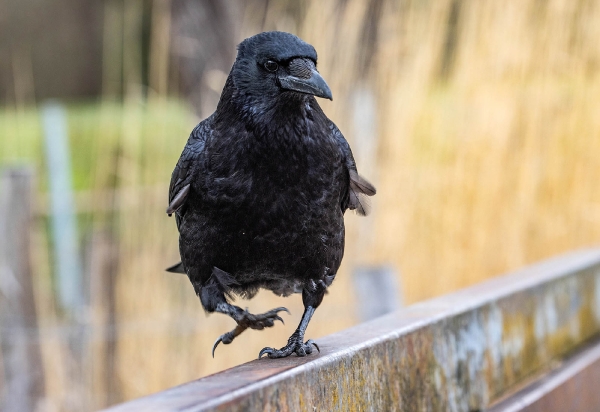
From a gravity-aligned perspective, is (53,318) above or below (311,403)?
below

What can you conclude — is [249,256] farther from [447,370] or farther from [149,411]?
[149,411]

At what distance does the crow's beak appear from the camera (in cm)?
180

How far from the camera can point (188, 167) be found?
2.03 m

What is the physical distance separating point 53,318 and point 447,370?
2327 mm

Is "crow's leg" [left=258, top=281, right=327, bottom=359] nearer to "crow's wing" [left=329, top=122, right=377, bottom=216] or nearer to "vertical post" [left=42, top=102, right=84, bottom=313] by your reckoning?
"crow's wing" [left=329, top=122, right=377, bottom=216]

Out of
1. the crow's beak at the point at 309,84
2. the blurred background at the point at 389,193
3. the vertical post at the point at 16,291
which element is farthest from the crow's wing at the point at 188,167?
the vertical post at the point at 16,291

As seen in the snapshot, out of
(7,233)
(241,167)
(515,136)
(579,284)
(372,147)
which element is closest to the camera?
(241,167)

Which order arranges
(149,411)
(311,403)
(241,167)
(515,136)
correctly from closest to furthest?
(149,411) < (311,403) < (241,167) < (515,136)

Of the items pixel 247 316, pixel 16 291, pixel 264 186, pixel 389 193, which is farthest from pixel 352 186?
pixel 16 291

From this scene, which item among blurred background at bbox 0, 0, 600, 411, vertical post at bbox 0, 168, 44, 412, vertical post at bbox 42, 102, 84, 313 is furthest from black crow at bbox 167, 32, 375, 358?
vertical post at bbox 42, 102, 84, 313

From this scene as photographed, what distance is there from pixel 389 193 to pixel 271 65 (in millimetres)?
1982

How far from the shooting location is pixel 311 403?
4.96 feet

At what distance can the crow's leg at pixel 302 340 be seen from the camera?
5.92 feet

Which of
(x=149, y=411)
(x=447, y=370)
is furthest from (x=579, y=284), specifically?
(x=149, y=411)
